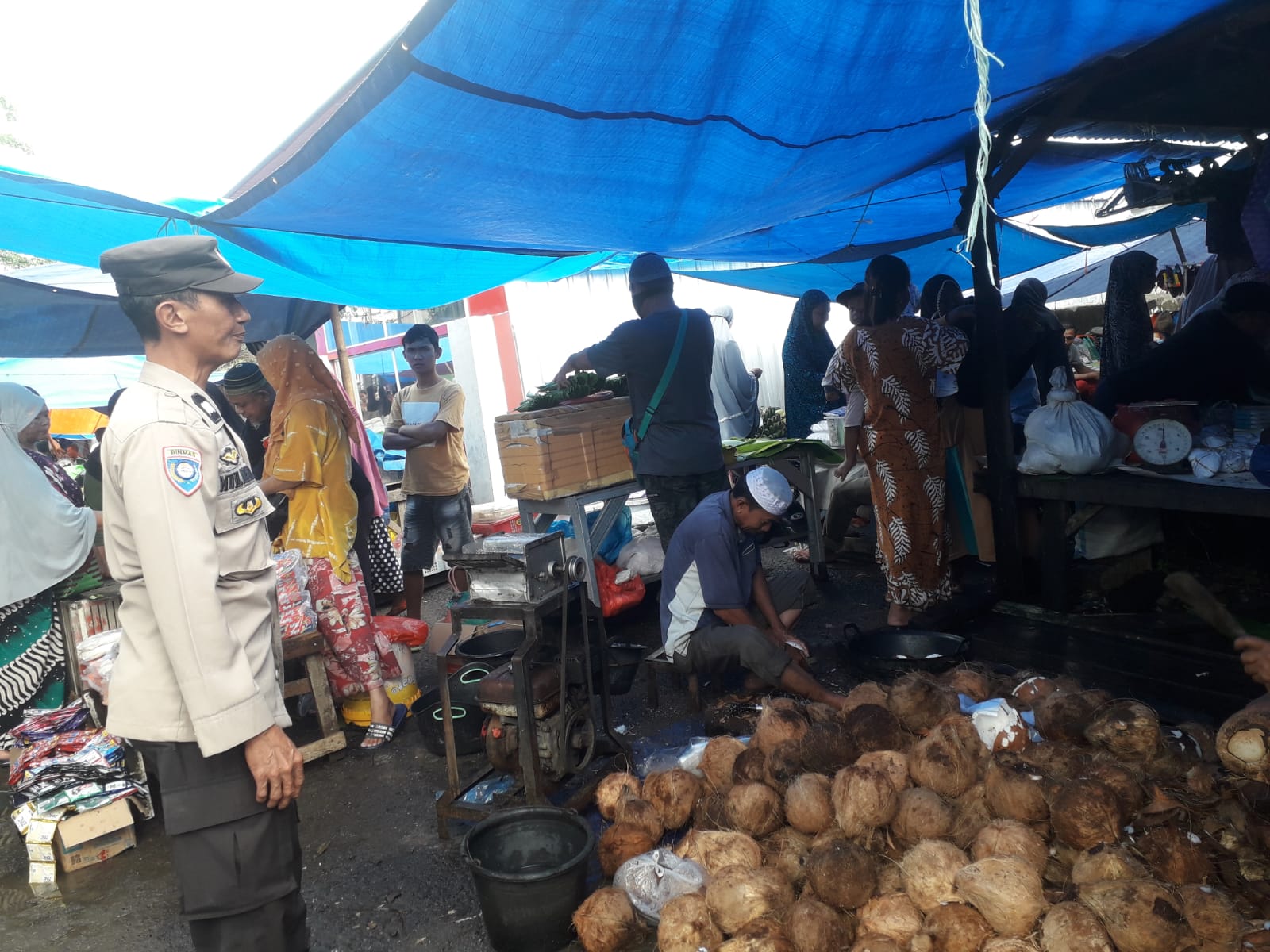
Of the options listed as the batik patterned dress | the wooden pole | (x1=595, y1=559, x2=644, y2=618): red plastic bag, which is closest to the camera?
the batik patterned dress

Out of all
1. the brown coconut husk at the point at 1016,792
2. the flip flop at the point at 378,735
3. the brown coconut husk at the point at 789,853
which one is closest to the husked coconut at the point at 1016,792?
the brown coconut husk at the point at 1016,792

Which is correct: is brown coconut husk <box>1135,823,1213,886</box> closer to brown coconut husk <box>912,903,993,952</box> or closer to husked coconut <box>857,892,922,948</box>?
brown coconut husk <box>912,903,993,952</box>

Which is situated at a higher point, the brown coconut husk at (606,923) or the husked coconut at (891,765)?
the husked coconut at (891,765)

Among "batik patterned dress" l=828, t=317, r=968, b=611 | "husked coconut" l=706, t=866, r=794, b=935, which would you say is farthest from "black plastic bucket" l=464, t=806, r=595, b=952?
"batik patterned dress" l=828, t=317, r=968, b=611

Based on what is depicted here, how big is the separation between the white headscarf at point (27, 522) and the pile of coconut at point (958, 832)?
373 cm

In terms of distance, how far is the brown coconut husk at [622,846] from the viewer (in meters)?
2.91

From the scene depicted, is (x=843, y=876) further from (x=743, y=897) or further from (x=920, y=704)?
(x=920, y=704)

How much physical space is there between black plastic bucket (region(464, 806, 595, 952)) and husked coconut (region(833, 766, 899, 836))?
860 mm

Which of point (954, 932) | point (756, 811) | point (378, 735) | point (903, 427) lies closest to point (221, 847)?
point (756, 811)

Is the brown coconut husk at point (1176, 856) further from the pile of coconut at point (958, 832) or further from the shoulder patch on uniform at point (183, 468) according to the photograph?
the shoulder patch on uniform at point (183, 468)

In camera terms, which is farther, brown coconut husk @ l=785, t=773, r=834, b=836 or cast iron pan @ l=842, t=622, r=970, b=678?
cast iron pan @ l=842, t=622, r=970, b=678

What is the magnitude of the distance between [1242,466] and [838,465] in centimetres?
309

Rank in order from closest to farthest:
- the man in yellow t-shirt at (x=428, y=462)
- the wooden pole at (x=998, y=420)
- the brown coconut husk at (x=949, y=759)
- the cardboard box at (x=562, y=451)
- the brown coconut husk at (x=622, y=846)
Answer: the brown coconut husk at (x=949, y=759) → the brown coconut husk at (x=622, y=846) → the wooden pole at (x=998, y=420) → the cardboard box at (x=562, y=451) → the man in yellow t-shirt at (x=428, y=462)

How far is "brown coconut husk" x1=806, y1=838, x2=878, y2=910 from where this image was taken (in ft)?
7.95
